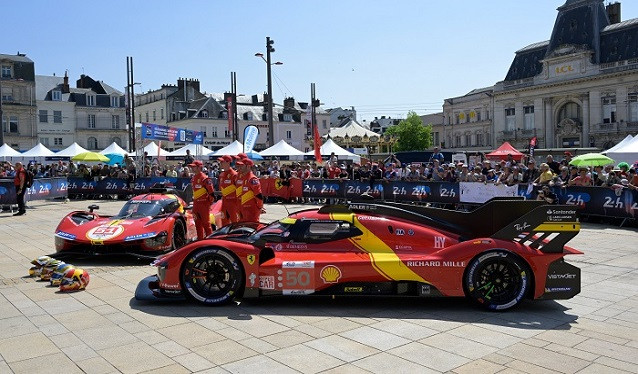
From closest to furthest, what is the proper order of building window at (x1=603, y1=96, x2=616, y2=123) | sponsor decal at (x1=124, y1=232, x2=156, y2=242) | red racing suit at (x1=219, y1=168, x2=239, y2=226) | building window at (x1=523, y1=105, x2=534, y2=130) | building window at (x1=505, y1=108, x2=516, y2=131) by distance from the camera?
sponsor decal at (x1=124, y1=232, x2=156, y2=242)
red racing suit at (x1=219, y1=168, x2=239, y2=226)
building window at (x1=603, y1=96, x2=616, y2=123)
building window at (x1=523, y1=105, x2=534, y2=130)
building window at (x1=505, y1=108, x2=516, y2=131)

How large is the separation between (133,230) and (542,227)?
6974 millimetres

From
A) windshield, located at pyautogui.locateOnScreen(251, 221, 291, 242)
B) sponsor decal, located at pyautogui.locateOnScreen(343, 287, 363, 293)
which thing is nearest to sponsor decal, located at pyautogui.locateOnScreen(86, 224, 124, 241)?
windshield, located at pyautogui.locateOnScreen(251, 221, 291, 242)

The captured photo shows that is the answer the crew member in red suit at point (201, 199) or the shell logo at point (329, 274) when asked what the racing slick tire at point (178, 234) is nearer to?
the crew member in red suit at point (201, 199)

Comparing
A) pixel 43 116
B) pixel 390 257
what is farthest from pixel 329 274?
pixel 43 116

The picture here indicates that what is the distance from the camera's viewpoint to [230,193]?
11367 mm

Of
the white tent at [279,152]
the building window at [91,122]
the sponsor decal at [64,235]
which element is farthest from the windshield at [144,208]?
the building window at [91,122]

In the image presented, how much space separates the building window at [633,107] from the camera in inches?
2253

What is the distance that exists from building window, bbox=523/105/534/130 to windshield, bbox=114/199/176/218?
209 ft

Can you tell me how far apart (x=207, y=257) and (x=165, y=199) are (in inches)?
192

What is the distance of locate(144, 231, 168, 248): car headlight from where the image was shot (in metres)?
10.4

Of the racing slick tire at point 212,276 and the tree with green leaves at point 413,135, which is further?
the tree with green leaves at point 413,135

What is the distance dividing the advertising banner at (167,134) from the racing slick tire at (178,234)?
16050 millimetres

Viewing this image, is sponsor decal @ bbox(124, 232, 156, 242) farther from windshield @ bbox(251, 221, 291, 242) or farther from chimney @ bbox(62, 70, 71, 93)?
chimney @ bbox(62, 70, 71, 93)

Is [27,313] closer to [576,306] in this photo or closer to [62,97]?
[576,306]
